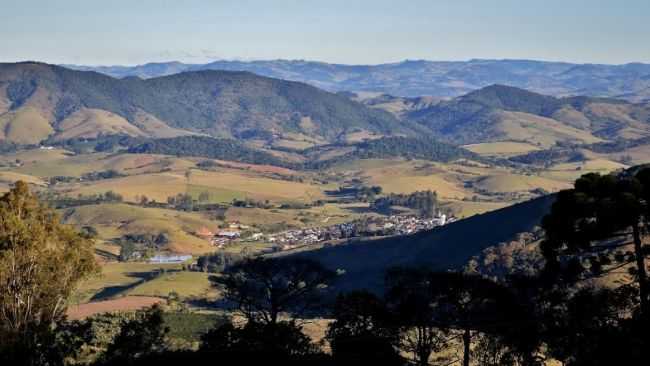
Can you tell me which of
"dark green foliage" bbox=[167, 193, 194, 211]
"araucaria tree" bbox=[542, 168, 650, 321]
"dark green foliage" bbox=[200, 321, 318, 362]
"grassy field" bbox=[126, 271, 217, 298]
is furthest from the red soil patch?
"dark green foliage" bbox=[167, 193, 194, 211]

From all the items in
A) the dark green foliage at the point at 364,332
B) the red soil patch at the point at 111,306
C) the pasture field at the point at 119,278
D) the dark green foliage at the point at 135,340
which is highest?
the dark green foliage at the point at 364,332

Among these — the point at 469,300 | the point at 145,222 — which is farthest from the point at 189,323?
the point at 145,222

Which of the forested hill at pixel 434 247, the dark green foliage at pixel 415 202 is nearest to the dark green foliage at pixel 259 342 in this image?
the forested hill at pixel 434 247

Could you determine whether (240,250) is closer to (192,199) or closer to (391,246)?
(391,246)

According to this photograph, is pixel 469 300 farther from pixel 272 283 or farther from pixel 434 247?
pixel 434 247

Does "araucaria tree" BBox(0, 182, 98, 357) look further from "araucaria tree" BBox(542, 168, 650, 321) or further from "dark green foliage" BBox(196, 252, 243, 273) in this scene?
"dark green foliage" BBox(196, 252, 243, 273)

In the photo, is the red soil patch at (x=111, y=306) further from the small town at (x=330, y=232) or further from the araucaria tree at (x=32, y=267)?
the araucaria tree at (x=32, y=267)

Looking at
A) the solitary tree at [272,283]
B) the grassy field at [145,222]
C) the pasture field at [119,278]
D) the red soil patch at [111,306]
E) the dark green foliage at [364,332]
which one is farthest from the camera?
the grassy field at [145,222]
